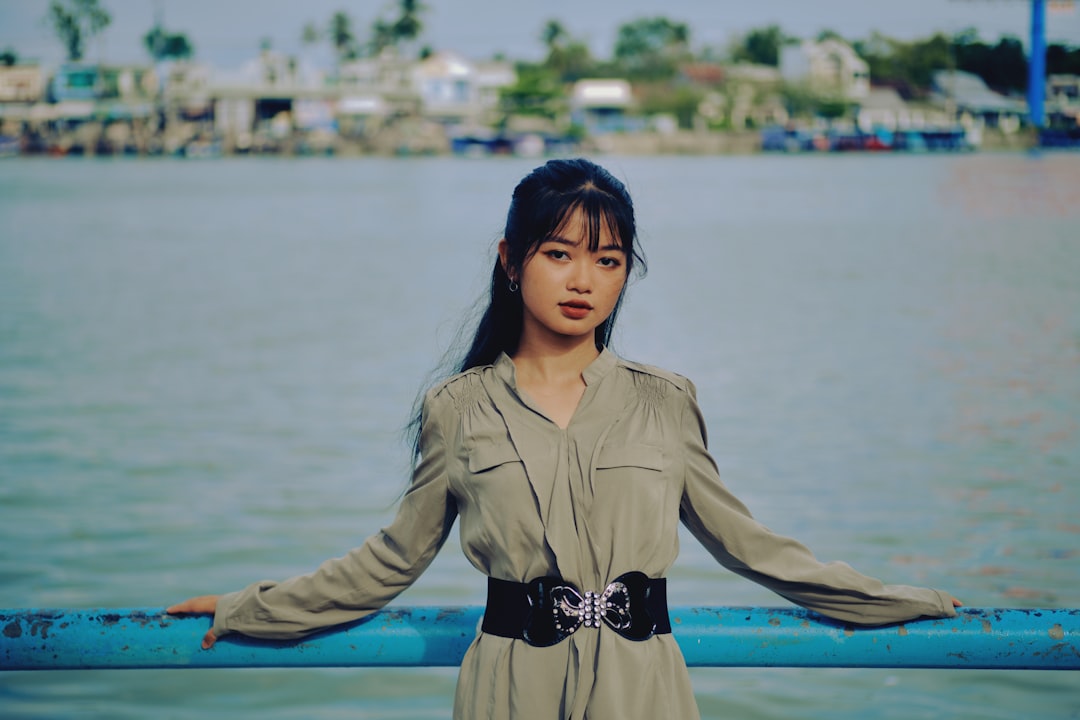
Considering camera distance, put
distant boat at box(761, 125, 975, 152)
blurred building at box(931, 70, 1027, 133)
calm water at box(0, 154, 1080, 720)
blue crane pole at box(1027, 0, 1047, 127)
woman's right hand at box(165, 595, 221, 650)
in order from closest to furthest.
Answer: woman's right hand at box(165, 595, 221, 650) → calm water at box(0, 154, 1080, 720) → blue crane pole at box(1027, 0, 1047, 127) → distant boat at box(761, 125, 975, 152) → blurred building at box(931, 70, 1027, 133)

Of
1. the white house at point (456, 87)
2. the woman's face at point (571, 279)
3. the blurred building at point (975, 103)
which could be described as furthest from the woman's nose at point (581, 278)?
the blurred building at point (975, 103)

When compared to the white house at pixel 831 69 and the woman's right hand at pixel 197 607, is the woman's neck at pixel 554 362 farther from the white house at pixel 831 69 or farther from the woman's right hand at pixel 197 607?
the white house at pixel 831 69

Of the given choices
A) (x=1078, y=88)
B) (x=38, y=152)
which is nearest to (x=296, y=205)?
(x=38, y=152)

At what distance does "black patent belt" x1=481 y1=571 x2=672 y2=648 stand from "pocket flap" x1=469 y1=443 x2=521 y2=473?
17 centimetres

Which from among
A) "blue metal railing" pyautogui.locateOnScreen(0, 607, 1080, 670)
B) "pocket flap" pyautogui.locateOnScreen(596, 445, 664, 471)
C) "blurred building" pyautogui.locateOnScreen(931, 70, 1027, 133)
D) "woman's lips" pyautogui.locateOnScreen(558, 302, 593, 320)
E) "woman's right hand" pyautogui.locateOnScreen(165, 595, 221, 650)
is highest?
"woman's lips" pyautogui.locateOnScreen(558, 302, 593, 320)

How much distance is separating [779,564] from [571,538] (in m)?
0.33

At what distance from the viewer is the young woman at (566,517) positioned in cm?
187

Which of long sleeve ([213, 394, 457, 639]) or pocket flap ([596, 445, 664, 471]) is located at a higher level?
pocket flap ([596, 445, 664, 471])

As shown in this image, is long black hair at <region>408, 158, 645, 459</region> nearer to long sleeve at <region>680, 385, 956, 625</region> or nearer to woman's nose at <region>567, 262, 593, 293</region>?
woman's nose at <region>567, 262, 593, 293</region>

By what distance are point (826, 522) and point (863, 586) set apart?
246 inches

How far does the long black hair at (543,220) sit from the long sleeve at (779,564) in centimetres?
28

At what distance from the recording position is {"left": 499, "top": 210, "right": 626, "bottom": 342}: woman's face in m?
2.00

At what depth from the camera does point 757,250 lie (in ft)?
102

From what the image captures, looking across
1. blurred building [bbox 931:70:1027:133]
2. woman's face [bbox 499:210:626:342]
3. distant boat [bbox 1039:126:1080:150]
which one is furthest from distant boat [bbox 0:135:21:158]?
woman's face [bbox 499:210:626:342]
